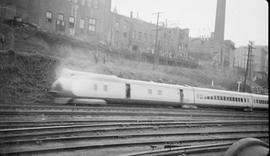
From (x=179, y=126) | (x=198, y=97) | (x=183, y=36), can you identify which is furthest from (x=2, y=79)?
(x=183, y=36)

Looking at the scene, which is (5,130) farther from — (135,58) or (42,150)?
(135,58)

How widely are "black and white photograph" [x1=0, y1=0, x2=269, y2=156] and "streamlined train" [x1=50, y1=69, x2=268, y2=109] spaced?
0.21 ft

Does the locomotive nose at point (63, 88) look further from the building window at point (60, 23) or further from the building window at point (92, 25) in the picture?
the building window at point (92, 25)

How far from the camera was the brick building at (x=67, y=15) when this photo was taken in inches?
935

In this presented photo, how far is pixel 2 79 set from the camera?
15625 mm

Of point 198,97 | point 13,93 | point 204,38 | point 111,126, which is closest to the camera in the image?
point 111,126

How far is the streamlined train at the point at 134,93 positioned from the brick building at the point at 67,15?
11087 millimetres

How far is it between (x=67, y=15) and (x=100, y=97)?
16.3 meters

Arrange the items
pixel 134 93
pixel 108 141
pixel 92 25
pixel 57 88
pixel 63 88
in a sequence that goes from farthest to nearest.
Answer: pixel 92 25 < pixel 134 93 < pixel 57 88 < pixel 63 88 < pixel 108 141

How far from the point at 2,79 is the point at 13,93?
1.57 meters

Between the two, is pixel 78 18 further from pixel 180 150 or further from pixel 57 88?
pixel 180 150

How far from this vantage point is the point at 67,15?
27891 millimetres

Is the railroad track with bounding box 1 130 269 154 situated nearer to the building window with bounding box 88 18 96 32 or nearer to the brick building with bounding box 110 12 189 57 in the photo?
the building window with bounding box 88 18 96 32

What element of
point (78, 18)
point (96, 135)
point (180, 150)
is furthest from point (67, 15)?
point (180, 150)
